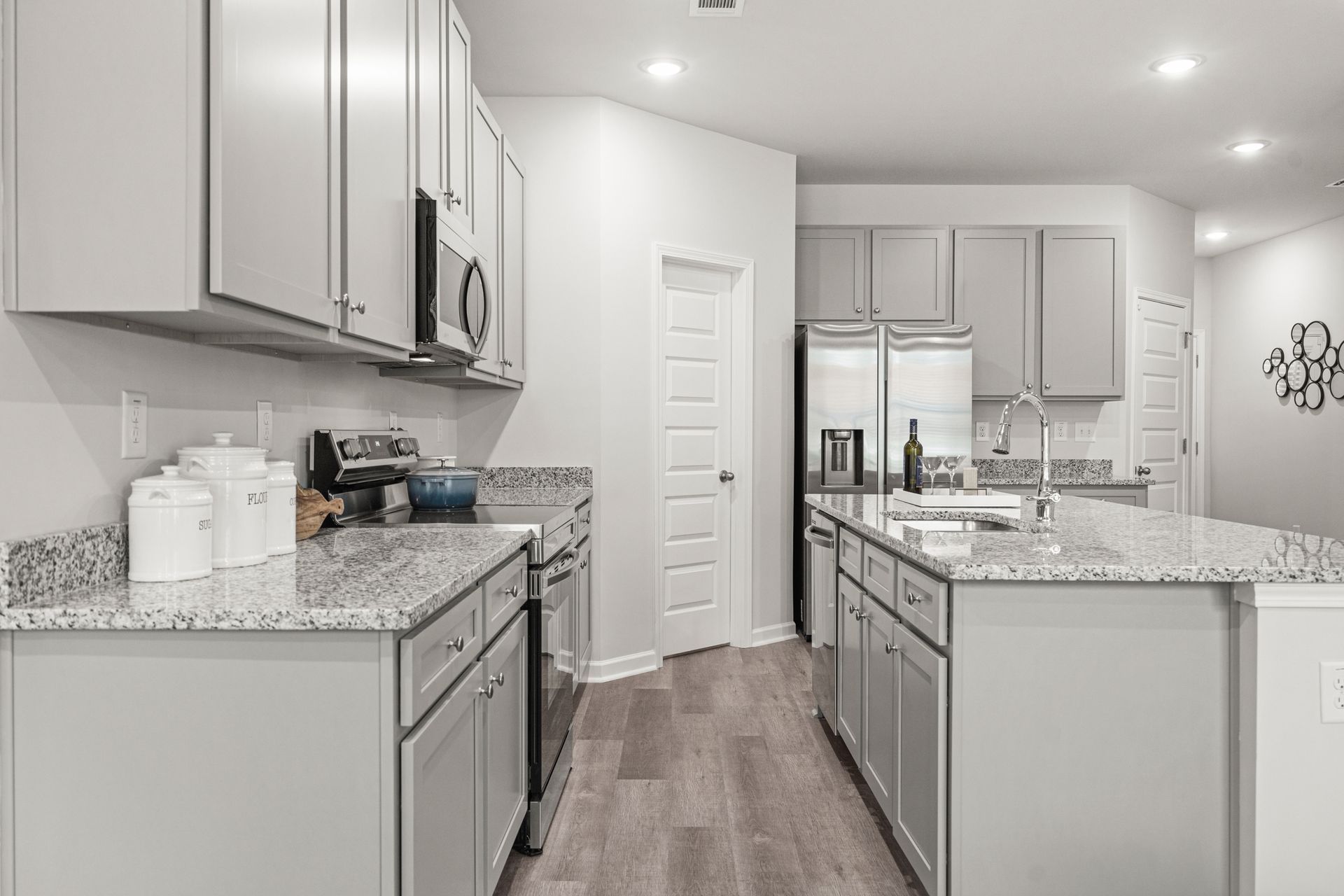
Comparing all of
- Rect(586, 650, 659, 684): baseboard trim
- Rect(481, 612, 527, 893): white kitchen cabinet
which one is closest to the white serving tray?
Rect(481, 612, 527, 893): white kitchen cabinet

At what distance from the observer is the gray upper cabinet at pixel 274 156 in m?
1.27

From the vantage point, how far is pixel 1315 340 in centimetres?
629

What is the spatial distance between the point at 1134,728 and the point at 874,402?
300 centimetres

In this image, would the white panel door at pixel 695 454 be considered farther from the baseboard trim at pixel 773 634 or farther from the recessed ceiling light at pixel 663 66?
the recessed ceiling light at pixel 663 66

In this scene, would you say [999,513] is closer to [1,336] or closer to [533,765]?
[533,765]

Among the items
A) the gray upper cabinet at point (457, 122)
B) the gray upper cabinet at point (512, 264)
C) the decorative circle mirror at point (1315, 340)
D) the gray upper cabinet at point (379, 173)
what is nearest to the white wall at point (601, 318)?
the gray upper cabinet at point (512, 264)

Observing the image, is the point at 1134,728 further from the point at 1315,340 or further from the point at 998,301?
the point at 1315,340

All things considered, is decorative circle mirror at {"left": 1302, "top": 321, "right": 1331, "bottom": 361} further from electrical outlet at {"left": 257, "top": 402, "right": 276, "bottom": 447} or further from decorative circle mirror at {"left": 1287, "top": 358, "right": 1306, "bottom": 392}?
electrical outlet at {"left": 257, "top": 402, "right": 276, "bottom": 447}

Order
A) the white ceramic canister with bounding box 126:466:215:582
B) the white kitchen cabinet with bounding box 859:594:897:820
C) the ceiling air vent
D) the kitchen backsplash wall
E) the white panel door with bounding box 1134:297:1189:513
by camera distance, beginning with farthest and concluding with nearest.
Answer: the white panel door with bounding box 1134:297:1189:513
the ceiling air vent
the white kitchen cabinet with bounding box 859:594:897:820
the white ceramic canister with bounding box 126:466:215:582
the kitchen backsplash wall

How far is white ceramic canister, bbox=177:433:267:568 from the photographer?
157cm

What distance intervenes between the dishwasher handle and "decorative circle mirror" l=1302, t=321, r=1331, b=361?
5.22 meters

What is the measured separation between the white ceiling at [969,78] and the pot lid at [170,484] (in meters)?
2.34

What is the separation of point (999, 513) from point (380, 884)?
209 cm

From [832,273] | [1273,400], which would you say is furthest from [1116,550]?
[1273,400]
